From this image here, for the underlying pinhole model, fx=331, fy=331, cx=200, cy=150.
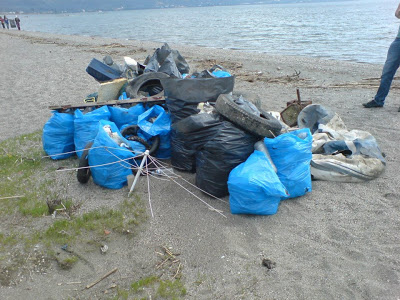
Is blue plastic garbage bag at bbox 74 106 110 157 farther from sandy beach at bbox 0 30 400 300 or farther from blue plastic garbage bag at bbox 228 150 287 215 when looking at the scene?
blue plastic garbage bag at bbox 228 150 287 215

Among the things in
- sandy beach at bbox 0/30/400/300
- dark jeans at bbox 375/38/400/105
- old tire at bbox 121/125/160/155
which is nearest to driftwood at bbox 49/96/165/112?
old tire at bbox 121/125/160/155

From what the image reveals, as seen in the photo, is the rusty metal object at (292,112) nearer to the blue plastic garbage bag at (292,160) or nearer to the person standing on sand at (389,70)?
the blue plastic garbage bag at (292,160)

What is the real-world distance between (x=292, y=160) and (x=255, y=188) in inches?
24.8

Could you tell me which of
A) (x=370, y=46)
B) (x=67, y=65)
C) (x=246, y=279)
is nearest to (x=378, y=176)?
(x=246, y=279)

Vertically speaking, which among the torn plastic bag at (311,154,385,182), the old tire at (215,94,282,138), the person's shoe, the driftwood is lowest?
the person's shoe

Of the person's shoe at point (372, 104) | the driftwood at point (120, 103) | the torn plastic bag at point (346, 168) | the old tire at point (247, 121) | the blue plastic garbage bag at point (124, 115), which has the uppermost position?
the old tire at point (247, 121)

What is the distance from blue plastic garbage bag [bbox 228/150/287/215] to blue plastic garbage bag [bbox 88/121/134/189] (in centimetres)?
121

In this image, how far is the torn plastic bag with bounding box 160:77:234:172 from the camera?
3.92 metres

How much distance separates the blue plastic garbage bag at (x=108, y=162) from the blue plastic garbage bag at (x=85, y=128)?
1.58 ft

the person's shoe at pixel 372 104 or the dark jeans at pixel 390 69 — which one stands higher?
the dark jeans at pixel 390 69

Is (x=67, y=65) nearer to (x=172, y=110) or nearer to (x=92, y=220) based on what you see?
(x=172, y=110)

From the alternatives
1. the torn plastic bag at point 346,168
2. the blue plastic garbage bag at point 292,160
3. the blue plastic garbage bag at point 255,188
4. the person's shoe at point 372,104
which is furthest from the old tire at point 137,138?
the person's shoe at point 372,104

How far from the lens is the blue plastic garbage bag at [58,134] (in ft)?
14.5

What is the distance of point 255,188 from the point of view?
2998 millimetres
